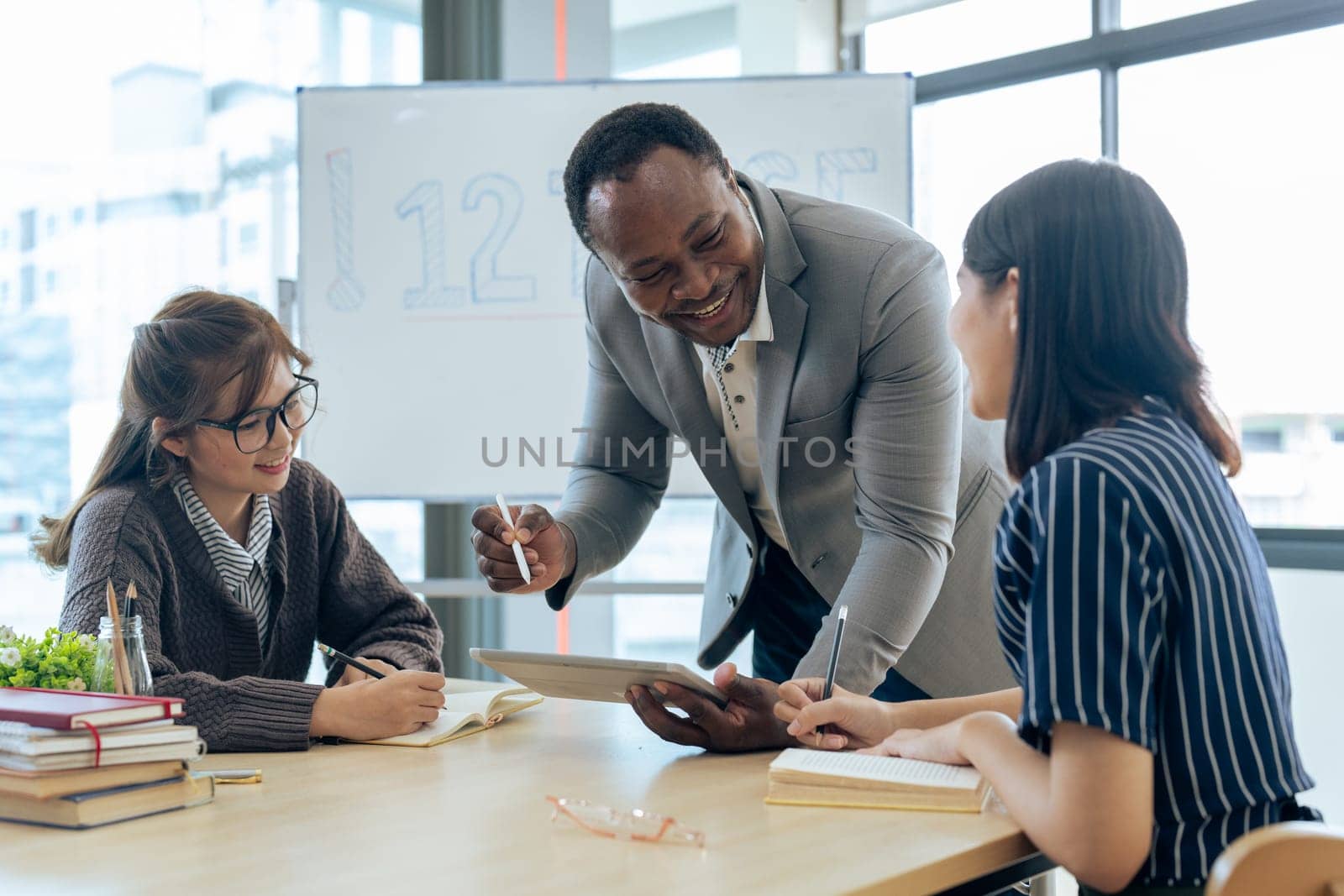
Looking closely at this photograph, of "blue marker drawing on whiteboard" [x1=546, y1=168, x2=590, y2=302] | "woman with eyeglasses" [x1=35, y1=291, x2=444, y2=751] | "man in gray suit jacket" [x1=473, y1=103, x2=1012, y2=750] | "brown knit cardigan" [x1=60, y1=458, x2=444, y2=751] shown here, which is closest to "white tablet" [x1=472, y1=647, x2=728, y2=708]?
"man in gray suit jacket" [x1=473, y1=103, x2=1012, y2=750]

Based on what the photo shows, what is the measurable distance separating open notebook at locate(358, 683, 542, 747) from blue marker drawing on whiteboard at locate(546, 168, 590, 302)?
1184 mm

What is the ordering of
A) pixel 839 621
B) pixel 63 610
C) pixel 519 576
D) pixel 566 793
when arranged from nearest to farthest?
pixel 566 793 → pixel 839 621 → pixel 63 610 → pixel 519 576

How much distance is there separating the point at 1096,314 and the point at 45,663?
3.85 feet

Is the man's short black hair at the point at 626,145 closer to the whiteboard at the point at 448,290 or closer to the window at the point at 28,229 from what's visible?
the whiteboard at the point at 448,290

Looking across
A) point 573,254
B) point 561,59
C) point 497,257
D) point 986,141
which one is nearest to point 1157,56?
point 986,141

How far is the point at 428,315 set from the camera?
9.13 feet

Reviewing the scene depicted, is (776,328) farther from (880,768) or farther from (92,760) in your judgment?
(92,760)

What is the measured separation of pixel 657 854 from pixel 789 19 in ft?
10.0

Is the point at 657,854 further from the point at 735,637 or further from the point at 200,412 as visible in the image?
the point at 200,412

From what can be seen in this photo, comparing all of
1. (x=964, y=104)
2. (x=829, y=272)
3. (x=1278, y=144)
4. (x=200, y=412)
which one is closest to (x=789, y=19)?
(x=964, y=104)

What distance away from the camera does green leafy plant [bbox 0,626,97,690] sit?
136 centimetres

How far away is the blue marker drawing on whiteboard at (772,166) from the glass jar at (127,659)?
1.76m

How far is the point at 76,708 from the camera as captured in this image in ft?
3.92

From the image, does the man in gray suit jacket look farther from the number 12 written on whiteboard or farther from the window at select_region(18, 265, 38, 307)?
the window at select_region(18, 265, 38, 307)
